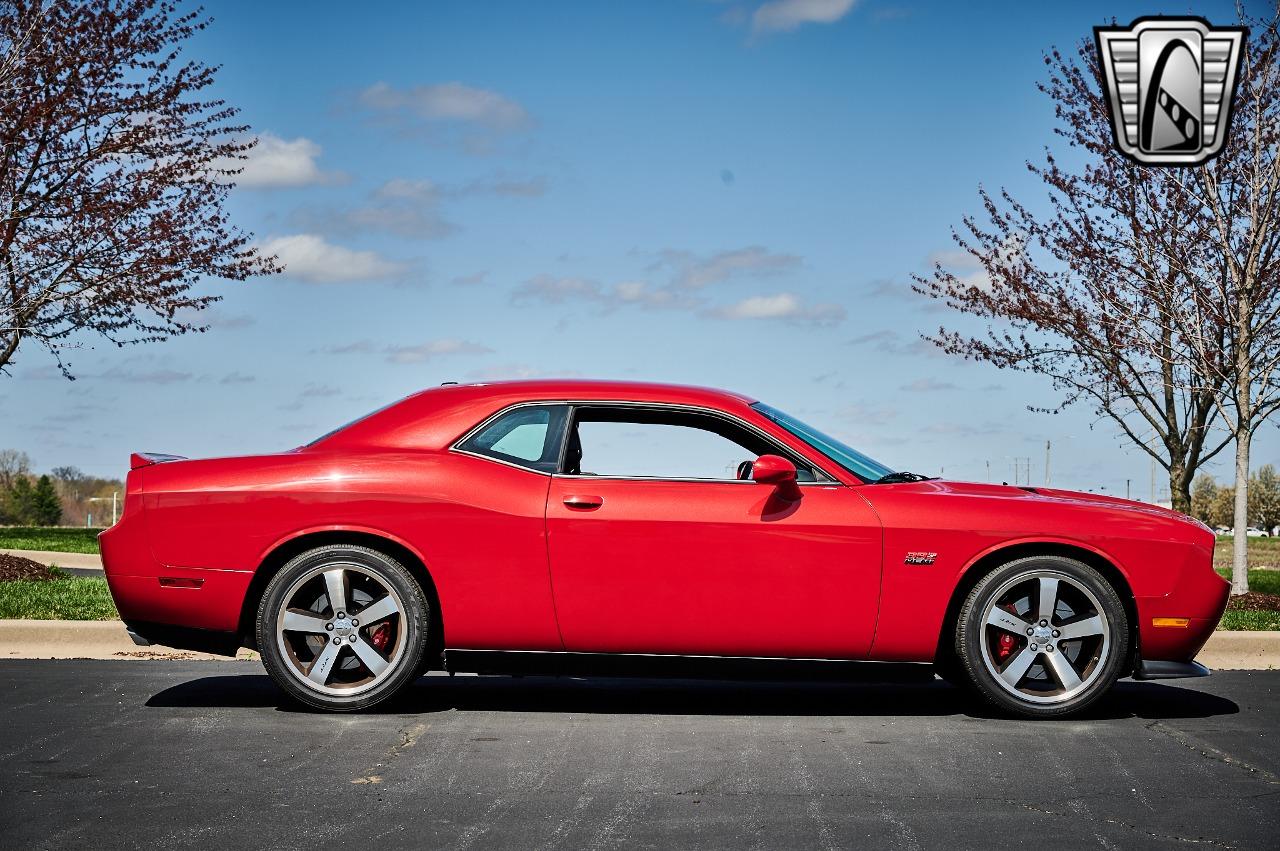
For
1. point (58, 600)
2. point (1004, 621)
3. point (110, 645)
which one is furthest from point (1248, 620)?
point (58, 600)

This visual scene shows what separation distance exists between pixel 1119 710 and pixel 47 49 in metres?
15.1

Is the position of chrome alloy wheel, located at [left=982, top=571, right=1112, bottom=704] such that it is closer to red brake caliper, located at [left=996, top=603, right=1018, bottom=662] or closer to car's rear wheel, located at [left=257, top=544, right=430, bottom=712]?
red brake caliper, located at [left=996, top=603, right=1018, bottom=662]

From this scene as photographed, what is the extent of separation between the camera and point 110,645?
30.6ft

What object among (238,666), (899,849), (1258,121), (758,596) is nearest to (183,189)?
(238,666)

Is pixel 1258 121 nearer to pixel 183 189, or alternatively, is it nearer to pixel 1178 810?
pixel 1178 810

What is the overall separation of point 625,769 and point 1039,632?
2.28 metres

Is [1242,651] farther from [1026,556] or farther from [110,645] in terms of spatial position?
[110,645]

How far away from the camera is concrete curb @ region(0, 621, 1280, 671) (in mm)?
9188

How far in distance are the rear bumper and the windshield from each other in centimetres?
284

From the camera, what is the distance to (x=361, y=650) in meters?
6.67

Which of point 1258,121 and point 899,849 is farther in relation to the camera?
point 1258,121

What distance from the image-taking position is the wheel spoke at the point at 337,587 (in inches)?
262

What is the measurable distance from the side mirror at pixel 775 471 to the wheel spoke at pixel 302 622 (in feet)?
7.18
